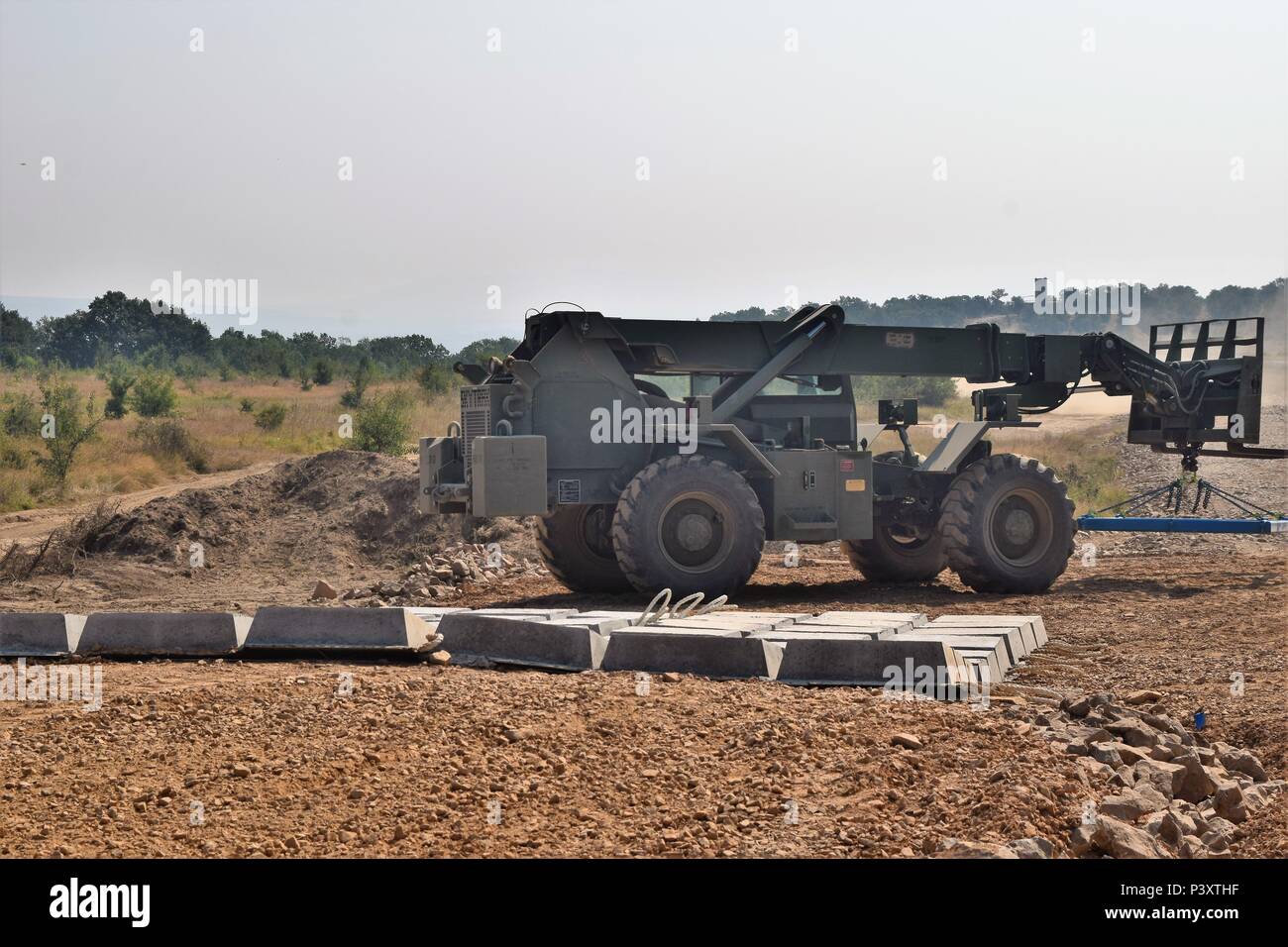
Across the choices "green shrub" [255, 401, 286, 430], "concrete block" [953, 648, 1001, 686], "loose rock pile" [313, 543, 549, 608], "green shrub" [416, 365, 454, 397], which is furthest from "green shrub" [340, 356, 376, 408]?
"concrete block" [953, 648, 1001, 686]

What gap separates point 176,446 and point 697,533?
20.6 meters

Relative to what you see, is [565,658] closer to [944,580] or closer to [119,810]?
[119,810]

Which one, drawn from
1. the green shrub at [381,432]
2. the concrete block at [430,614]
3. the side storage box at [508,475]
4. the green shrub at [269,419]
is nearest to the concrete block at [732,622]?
the concrete block at [430,614]

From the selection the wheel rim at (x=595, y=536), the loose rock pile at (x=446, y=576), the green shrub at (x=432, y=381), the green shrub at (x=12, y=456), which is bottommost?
the loose rock pile at (x=446, y=576)

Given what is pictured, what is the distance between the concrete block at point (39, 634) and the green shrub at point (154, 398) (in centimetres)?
3218

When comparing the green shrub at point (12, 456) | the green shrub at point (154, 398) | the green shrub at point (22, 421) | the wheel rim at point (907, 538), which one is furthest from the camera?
the green shrub at point (154, 398)

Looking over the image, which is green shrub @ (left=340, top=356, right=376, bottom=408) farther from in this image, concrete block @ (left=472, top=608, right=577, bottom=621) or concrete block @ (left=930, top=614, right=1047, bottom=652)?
concrete block @ (left=930, top=614, right=1047, bottom=652)

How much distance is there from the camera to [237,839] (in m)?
5.81

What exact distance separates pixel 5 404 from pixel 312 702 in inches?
1418

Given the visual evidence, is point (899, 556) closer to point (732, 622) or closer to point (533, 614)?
point (732, 622)

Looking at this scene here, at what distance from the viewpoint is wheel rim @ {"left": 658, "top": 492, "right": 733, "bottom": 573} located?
13.6 m

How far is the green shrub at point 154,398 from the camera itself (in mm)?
41875

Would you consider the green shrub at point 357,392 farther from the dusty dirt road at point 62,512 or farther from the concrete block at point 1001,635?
the concrete block at point 1001,635
